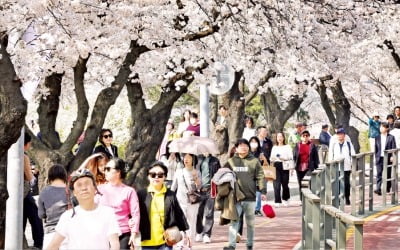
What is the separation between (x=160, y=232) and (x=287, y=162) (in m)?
12.8

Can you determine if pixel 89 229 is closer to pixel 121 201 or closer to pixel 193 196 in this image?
pixel 121 201

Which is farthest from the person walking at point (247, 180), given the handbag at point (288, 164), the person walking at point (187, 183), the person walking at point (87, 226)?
the handbag at point (288, 164)

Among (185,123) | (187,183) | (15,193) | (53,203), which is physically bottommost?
(53,203)

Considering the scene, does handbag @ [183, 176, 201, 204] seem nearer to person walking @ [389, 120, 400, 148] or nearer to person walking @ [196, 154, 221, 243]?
person walking @ [196, 154, 221, 243]

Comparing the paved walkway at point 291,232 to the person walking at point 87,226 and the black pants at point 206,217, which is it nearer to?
the black pants at point 206,217

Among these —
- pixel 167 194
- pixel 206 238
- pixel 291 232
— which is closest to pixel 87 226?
pixel 167 194

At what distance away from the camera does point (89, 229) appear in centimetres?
805

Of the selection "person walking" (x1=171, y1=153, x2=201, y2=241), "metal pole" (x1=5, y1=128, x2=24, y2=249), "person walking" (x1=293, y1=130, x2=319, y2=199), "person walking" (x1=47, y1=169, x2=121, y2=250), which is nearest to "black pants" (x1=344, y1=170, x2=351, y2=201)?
"person walking" (x1=293, y1=130, x2=319, y2=199)

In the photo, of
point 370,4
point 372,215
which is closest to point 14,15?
point 372,215

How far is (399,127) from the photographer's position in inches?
1033

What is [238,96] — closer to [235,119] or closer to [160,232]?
[235,119]

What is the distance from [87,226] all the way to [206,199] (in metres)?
8.45

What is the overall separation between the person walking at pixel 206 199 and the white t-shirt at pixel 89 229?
7950mm

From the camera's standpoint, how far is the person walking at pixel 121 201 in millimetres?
10961
